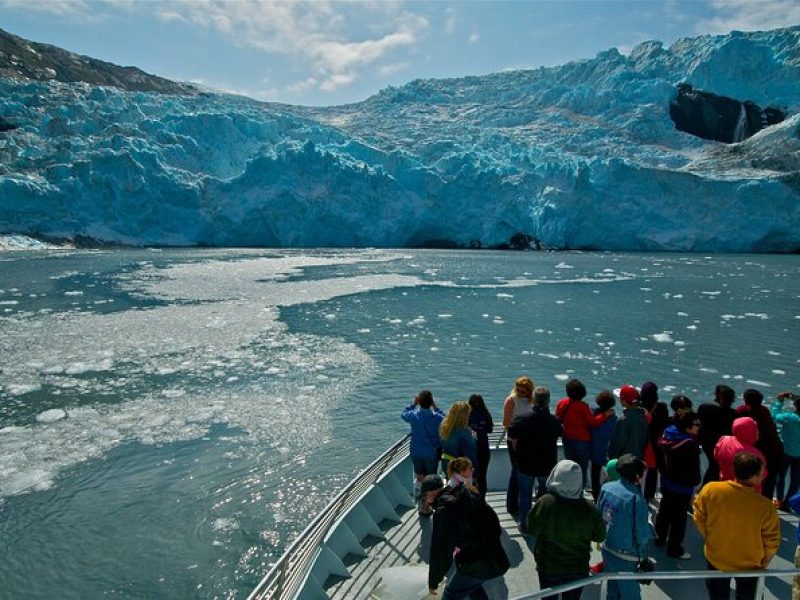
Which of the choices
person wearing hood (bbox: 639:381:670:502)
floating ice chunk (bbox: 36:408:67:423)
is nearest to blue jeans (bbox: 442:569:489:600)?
person wearing hood (bbox: 639:381:670:502)

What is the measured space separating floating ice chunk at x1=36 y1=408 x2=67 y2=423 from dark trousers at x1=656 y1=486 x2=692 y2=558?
11.3 meters

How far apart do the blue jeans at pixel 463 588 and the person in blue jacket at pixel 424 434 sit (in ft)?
6.18

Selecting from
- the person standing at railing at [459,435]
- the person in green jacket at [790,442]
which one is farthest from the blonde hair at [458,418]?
the person in green jacket at [790,442]

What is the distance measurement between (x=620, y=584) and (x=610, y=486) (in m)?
0.65

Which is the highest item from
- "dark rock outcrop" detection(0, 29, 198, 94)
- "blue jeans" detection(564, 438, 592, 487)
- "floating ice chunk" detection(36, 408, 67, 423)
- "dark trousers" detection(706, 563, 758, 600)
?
"dark rock outcrop" detection(0, 29, 198, 94)

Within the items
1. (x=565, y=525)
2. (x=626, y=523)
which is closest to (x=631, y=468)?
(x=626, y=523)

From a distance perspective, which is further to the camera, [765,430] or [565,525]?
[765,430]

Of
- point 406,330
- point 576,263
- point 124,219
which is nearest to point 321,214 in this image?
point 124,219

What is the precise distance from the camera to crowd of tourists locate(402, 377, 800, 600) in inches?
134

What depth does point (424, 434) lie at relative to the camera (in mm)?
5527

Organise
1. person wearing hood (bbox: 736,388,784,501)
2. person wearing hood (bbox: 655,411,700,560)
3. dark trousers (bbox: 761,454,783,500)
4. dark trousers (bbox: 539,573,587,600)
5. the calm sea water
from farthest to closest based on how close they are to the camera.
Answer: the calm sea water < dark trousers (bbox: 761,454,783,500) < person wearing hood (bbox: 736,388,784,501) < person wearing hood (bbox: 655,411,700,560) < dark trousers (bbox: 539,573,587,600)

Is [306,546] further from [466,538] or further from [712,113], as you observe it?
[712,113]

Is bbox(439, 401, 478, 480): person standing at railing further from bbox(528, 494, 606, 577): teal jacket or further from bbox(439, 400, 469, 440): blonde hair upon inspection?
bbox(528, 494, 606, 577): teal jacket

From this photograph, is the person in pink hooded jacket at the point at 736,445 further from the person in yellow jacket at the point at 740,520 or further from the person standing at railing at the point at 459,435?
the person standing at railing at the point at 459,435
